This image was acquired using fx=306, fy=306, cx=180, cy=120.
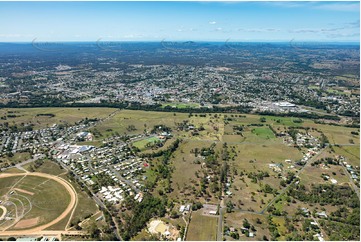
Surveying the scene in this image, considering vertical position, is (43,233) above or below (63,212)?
below

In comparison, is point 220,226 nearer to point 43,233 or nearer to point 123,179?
point 123,179

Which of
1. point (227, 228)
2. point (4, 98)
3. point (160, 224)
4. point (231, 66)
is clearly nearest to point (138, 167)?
point (160, 224)

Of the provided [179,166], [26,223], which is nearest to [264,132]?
[179,166]

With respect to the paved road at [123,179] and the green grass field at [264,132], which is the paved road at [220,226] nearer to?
the paved road at [123,179]

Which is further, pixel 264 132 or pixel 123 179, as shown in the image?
pixel 264 132

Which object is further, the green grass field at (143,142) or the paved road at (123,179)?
the green grass field at (143,142)

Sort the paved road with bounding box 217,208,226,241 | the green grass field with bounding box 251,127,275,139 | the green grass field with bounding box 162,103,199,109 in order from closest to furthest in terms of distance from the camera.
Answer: the paved road with bounding box 217,208,226,241, the green grass field with bounding box 251,127,275,139, the green grass field with bounding box 162,103,199,109

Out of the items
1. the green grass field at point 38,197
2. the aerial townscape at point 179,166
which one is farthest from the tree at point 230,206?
the green grass field at point 38,197

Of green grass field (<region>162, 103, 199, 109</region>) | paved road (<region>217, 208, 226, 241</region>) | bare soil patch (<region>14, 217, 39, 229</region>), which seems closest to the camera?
paved road (<region>217, 208, 226, 241</region>)

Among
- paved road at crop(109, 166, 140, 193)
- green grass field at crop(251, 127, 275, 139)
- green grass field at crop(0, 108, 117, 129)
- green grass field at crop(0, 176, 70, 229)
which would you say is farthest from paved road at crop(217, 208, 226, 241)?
green grass field at crop(0, 108, 117, 129)

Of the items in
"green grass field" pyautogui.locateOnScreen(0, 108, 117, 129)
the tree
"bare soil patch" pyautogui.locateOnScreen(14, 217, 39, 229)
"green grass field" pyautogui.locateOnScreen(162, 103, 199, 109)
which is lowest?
"green grass field" pyautogui.locateOnScreen(162, 103, 199, 109)

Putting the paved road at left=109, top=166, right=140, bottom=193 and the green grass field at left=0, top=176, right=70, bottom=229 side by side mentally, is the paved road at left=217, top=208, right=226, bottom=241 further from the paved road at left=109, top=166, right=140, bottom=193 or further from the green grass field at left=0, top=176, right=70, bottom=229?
the green grass field at left=0, top=176, right=70, bottom=229

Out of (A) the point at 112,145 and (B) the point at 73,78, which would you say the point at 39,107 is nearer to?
(A) the point at 112,145
